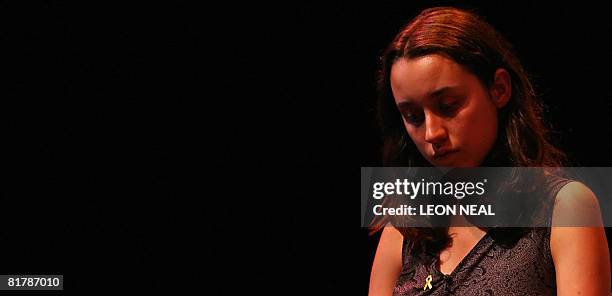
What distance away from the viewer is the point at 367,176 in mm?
1571

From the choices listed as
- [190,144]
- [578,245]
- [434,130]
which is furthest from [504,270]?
[190,144]

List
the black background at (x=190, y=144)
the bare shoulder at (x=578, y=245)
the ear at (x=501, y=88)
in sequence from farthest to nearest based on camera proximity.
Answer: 1. the black background at (x=190, y=144)
2. the ear at (x=501, y=88)
3. the bare shoulder at (x=578, y=245)

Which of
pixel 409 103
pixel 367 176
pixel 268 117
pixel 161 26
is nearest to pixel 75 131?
pixel 161 26

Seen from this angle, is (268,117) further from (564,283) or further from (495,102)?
(564,283)

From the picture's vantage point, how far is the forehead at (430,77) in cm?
116

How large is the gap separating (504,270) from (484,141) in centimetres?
18

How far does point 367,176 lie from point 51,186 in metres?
0.86

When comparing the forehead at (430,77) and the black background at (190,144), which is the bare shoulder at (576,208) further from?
the black background at (190,144)

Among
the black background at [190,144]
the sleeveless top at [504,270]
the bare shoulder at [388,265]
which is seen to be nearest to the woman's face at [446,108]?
the sleeveless top at [504,270]

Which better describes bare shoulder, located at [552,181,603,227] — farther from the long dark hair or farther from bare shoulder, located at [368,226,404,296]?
bare shoulder, located at [368,226,404,296]

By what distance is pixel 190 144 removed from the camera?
6.82ft

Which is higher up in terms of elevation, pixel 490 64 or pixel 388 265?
pixel 490 64

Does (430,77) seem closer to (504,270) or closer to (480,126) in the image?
(480,126)

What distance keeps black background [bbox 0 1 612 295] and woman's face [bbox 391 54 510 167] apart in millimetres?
761
